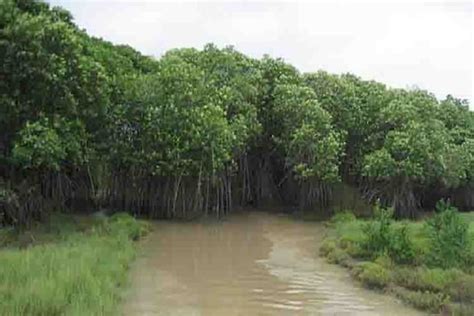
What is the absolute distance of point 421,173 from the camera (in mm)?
29266

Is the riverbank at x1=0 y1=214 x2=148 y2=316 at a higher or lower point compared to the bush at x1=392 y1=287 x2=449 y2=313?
higher

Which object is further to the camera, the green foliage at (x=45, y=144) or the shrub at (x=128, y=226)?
the shrub at (x=128, y=226)

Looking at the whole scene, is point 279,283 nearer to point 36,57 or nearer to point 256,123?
point 36,57

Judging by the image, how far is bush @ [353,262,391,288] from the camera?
49.5 ft

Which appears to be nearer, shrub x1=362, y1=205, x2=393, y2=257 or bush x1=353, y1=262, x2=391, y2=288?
bush x1=353, y1=262, x2=391, y2=288

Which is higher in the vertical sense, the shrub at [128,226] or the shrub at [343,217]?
the shrub at [343,217]

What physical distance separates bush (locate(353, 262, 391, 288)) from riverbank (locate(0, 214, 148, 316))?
5.31 m

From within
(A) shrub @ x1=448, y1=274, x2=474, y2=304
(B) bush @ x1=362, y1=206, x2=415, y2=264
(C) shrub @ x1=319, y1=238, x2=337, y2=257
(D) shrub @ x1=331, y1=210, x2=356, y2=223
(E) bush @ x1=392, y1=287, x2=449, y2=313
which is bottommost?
(E) bush @ x1=392, y1=287, x2=449, y2=313

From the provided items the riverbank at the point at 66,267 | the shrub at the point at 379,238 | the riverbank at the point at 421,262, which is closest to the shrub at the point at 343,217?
the riverbank at the point at 421,262

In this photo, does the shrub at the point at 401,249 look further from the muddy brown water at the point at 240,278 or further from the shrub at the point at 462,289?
the shrub at the point at 462,289

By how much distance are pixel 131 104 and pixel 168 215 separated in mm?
4498

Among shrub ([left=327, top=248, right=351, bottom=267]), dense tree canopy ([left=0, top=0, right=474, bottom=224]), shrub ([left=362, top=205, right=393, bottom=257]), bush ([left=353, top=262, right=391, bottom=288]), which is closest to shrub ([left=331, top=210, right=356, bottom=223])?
dense tree canopy ([left=0, top=0, right=474, bottom=224])

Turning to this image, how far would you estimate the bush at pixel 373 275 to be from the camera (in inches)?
594

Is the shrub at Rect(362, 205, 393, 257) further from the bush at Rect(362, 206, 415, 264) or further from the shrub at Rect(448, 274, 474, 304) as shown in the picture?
the shrub at Rect(448, 274, 474, 304)
